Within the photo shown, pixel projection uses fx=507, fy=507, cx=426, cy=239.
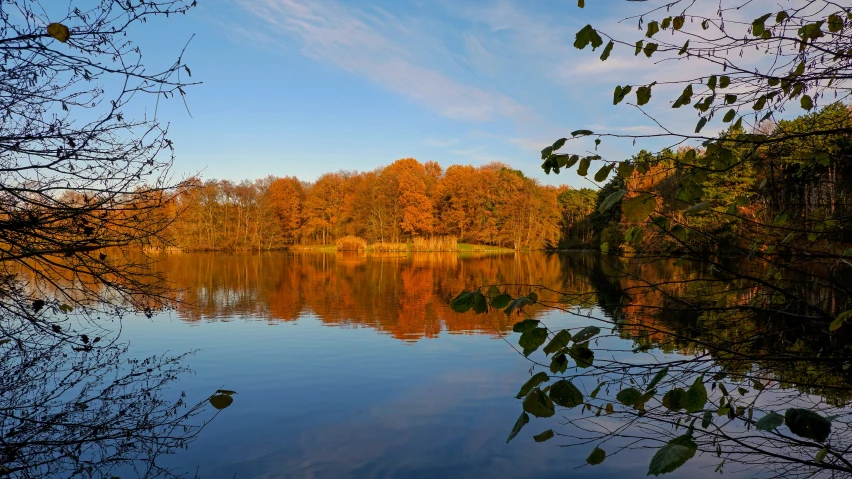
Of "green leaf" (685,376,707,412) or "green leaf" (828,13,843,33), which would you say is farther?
"green leaf" (828,13,843,33)

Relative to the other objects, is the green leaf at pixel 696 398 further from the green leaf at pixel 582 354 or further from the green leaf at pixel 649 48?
the green leaf at pixel 649 48

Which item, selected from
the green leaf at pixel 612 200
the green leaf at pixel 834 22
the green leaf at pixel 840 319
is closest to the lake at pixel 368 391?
the green leaf at pixel 612 200

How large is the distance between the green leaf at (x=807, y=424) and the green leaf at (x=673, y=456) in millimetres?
242

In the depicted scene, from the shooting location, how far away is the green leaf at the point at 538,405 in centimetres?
148

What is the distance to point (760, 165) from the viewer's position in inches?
94.2

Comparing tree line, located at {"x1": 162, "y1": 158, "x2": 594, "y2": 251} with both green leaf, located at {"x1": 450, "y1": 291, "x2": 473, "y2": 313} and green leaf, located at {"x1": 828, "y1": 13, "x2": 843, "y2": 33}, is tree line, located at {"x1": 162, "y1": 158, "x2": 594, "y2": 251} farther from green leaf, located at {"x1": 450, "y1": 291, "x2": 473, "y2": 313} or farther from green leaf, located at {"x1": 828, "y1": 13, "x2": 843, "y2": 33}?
green leaf, located at {"x1": 450, "y1": 291, "x2": 473, "y2": 313}

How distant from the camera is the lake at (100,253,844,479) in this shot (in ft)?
17.5

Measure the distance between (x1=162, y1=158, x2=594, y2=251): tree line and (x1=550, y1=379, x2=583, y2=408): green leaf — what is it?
5216 centimetres

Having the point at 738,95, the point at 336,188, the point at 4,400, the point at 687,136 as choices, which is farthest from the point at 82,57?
the point at 336,188

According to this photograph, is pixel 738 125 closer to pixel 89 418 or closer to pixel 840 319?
pixel 840 319

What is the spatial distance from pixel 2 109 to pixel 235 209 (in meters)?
53.9

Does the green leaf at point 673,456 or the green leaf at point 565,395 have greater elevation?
the green leaf at point 565,395

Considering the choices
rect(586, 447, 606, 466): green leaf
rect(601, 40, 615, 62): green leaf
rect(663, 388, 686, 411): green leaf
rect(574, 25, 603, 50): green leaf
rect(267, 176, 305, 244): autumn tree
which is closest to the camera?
rect(663, 388, 686, 411): green leaf

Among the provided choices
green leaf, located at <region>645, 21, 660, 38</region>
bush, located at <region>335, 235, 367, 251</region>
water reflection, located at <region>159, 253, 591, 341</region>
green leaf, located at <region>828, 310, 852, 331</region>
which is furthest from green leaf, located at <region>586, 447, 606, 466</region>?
bush, located at <region>335, 235, 367, 251</region>
